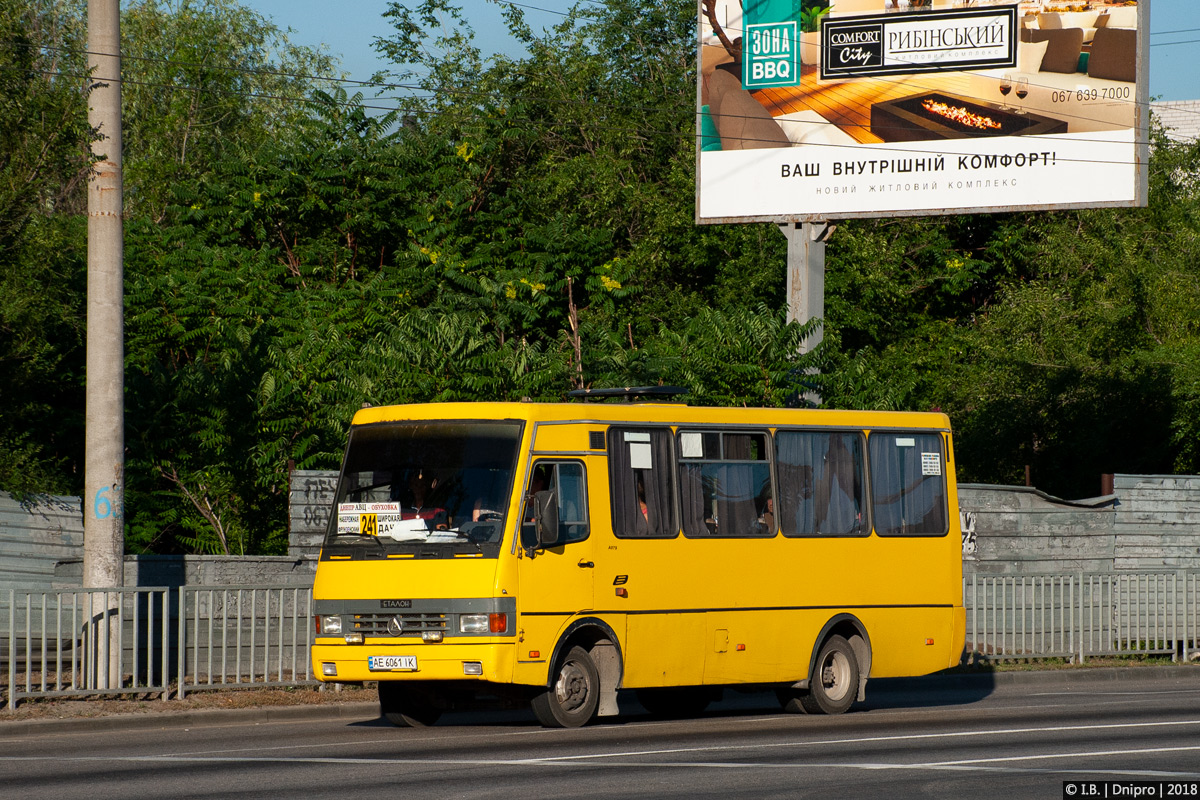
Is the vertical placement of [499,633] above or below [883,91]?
below

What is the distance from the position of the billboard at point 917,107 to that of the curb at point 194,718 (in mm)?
12606

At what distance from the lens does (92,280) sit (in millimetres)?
16344

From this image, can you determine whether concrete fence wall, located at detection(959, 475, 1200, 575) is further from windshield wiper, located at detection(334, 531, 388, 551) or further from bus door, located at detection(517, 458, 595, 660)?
windshield wiper, located at detection(334, 531, 388, 551)

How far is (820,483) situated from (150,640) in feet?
22.1

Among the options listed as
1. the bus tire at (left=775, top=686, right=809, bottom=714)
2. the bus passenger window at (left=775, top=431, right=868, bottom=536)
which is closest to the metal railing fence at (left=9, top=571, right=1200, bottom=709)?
the bus tire at (left=775, top=686, right=809, bottom=714)

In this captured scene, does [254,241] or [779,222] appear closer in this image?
[779,222]

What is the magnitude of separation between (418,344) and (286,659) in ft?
18.2

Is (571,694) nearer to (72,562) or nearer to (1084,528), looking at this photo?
(72,562)

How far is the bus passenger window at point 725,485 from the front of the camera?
1538 centimetres

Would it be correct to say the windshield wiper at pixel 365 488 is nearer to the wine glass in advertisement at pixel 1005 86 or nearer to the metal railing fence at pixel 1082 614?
the metal railing fence at pixel 1082 614

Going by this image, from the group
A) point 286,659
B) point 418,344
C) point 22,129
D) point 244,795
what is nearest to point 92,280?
point 22,129

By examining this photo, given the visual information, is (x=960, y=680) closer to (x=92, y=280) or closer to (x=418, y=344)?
(x=418, y=344)

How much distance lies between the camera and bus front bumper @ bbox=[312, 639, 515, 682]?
44.0 feet

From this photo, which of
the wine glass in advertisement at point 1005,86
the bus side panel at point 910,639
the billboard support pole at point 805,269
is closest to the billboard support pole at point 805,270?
the billboard support pole at point 805,269
